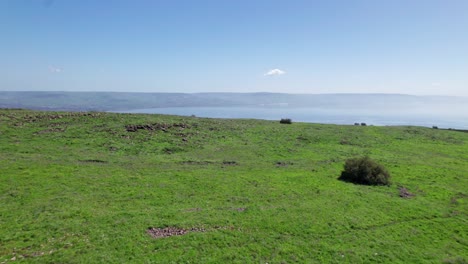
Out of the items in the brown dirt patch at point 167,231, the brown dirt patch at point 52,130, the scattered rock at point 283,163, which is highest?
the brown dirt patch at point 52,130

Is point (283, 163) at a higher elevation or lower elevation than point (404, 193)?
higher

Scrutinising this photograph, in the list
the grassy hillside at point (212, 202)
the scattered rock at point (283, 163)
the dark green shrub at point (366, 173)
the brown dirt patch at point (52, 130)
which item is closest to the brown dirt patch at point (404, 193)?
the grassy hillside at point (212, 202)

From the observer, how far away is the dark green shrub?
73.7ft

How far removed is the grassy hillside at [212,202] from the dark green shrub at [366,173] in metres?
1.08

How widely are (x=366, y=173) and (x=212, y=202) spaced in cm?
1485

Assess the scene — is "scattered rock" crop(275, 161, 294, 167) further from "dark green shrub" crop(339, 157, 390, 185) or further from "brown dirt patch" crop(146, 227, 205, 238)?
"brown dirt patch" crop(146, 227, 205, 238)

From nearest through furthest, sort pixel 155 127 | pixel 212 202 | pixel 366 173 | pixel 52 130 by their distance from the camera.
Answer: pixel 212 202 → pixel 366 173 → pixel 52 130 → pixel 155 127

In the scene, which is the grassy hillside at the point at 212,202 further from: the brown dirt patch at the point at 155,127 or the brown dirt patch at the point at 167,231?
the brown dirt patch at the point at 155,127

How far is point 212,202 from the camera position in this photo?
656 inches

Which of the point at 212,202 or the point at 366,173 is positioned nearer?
the point at 212,202

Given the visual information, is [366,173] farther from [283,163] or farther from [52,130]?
[52,130]

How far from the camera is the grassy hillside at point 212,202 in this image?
38.2 feet

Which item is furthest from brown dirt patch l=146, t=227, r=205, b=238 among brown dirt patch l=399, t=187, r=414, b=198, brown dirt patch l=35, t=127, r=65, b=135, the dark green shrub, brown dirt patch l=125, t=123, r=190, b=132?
brown dirt patch l=35, t=127, r=65, b=135

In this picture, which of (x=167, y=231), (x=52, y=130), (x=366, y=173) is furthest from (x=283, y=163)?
(x=52, y=130)
